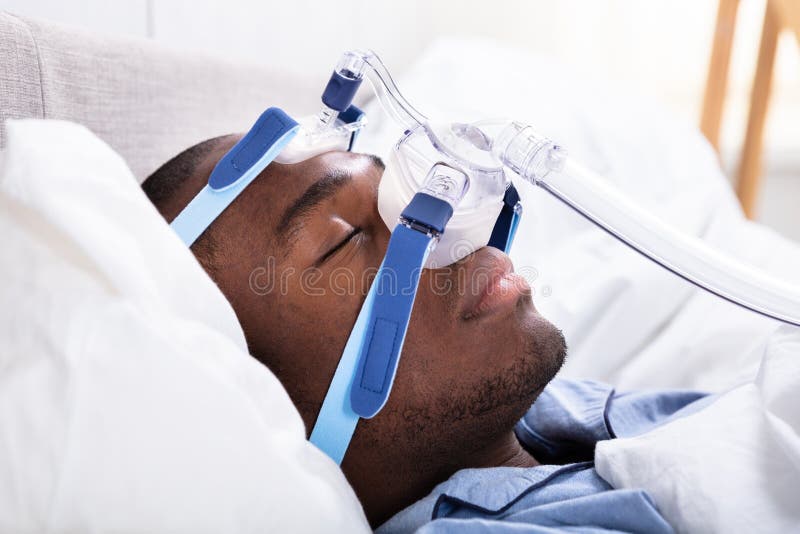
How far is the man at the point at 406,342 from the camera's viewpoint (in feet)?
2.92

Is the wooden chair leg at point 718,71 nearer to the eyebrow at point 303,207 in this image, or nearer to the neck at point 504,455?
the neck at point 504,455

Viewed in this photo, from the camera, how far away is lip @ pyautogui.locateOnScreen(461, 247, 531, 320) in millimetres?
919

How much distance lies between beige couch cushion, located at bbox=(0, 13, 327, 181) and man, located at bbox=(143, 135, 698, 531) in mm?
250

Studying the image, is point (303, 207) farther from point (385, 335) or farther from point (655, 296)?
point (655, 296)

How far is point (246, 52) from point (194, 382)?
4.26 feet

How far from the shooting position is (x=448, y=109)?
176 centimetres

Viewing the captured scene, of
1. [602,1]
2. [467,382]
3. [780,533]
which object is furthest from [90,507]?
[602,1]

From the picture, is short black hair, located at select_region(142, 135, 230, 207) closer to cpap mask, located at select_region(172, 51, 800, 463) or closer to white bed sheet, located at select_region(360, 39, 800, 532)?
cpap mask, located at select_region(172, 51, 800, 463)

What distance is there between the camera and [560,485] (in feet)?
2.96

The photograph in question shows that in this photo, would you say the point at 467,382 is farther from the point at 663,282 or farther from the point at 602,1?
the point at 602,1

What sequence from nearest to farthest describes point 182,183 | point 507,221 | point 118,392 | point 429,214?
point 118,392 < point 429,214 < point 182,183 < point 507,221

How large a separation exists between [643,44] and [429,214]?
210 cm

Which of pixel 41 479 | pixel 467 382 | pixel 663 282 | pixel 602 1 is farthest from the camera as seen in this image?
pixel 602 1

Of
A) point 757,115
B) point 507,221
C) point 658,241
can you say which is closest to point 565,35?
point 757,115
